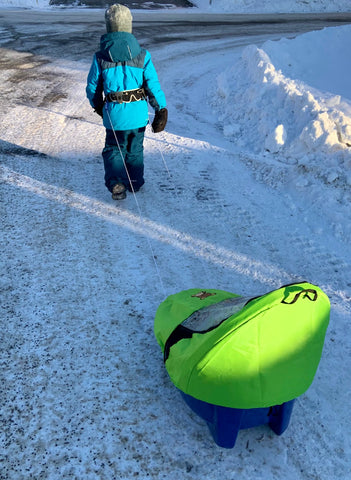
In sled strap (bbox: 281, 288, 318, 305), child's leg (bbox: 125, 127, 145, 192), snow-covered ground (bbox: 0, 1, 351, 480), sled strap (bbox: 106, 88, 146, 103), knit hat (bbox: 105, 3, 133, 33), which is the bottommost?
snow-covered ground (bbox: 0, 1, 351, 480)

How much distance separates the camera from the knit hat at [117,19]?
3994mm

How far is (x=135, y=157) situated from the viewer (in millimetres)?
4766

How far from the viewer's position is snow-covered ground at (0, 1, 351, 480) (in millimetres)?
2352

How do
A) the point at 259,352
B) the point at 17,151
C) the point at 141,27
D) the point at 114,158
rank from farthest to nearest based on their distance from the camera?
the point at 141,27 → the point at 17,151 → the point at 114,158 → the point at 259,352

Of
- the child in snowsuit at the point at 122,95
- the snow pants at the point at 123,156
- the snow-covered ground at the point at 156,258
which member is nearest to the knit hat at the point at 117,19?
the child in snowsuit at the point at 122,95

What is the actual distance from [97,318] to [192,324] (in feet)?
3.20

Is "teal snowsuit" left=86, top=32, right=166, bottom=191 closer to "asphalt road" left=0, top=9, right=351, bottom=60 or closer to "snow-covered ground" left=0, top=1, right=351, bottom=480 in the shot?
"snow-covered ground" left=0, top=1, right=351, bottom=480

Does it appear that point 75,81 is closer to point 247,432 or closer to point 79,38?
point 79,38

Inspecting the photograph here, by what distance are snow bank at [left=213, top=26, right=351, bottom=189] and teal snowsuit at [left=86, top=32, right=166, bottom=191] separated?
6.21 ft

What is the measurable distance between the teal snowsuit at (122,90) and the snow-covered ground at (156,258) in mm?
388

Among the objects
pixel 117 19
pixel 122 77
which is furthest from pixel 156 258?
pixel 117 19

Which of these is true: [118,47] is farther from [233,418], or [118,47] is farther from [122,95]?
[233,418]

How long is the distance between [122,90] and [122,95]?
0.05 m

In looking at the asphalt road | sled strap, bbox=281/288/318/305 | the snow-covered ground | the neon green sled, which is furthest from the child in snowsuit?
the asphalt road
